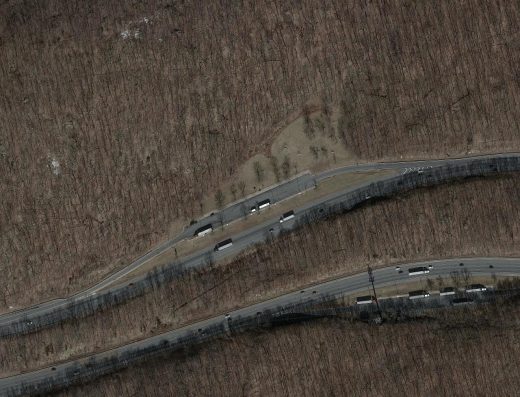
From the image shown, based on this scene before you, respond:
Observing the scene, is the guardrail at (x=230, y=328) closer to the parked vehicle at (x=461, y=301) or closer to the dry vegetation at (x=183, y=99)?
the parked vehicle at (x=461, y=301)

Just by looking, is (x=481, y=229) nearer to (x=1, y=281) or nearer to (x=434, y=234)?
(x=434, y=234)

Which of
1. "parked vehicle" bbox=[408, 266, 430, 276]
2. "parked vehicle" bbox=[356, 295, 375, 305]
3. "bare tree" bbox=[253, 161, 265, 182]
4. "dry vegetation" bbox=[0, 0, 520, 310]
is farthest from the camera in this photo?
"bare tree" bbox=[253, 161, 265, 182]

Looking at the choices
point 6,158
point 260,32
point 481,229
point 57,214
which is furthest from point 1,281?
point 481,229

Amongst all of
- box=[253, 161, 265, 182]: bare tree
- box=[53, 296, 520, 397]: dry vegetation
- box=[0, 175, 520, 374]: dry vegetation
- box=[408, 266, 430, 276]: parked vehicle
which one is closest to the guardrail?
box=[53, 296, 520, 397]: dry vegetation

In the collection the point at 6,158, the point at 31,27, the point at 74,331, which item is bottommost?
the point at 74,331

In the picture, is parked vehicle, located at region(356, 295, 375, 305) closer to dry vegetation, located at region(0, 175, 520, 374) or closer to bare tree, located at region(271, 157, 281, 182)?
dry vegetation, located at region(0, 175, 520, 374)

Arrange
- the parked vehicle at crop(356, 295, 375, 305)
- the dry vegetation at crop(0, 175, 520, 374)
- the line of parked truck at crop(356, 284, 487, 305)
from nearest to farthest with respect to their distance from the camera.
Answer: the line of parked truck at crop(356, 284, 487, 305), the dry vegetation at crop(0, 175, 520, 374), the parked vehicle at crop(356, 295, 375, 305)

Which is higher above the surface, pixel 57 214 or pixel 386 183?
pixel 57 214
